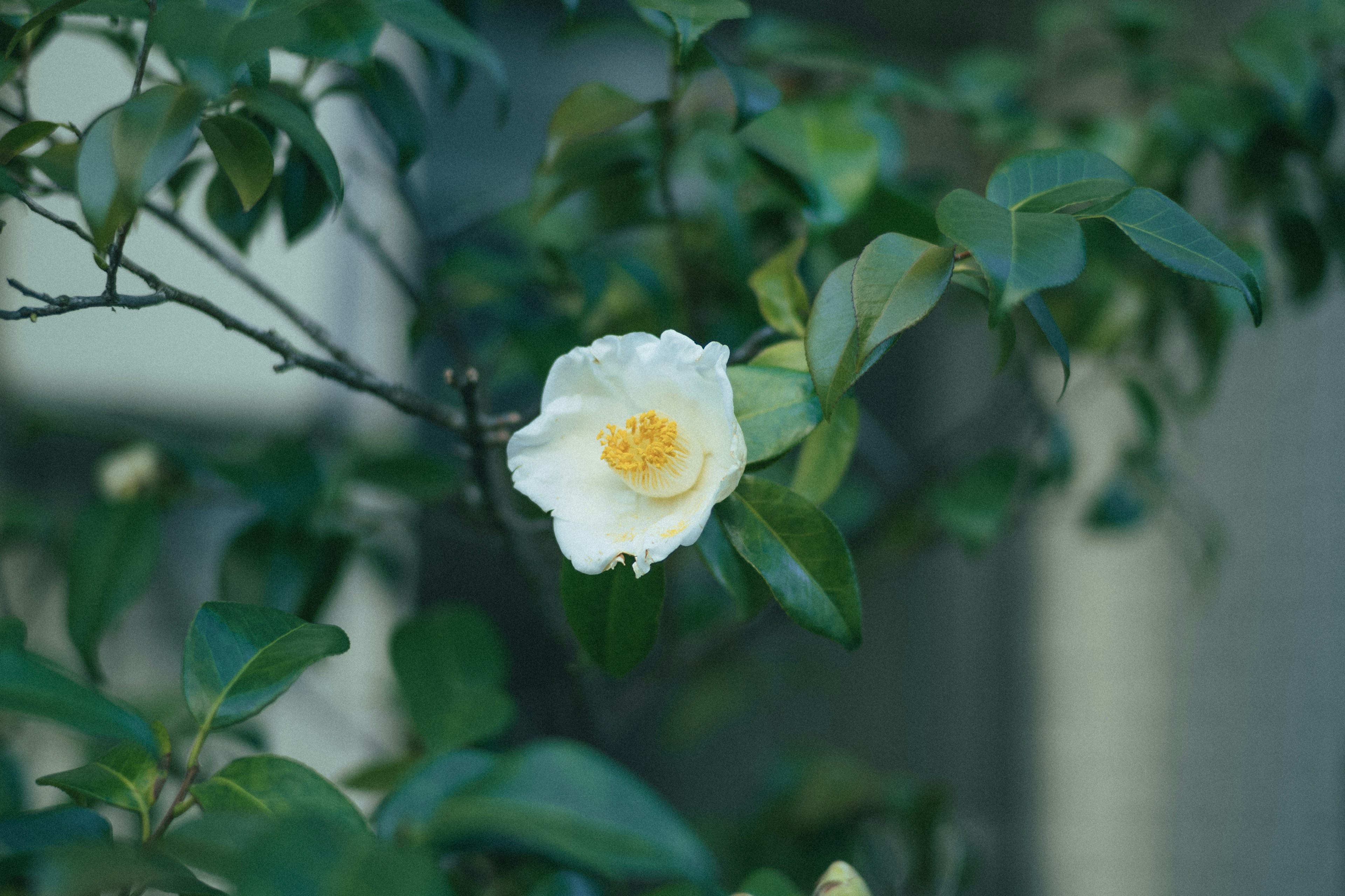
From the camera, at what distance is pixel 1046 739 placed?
167 cm

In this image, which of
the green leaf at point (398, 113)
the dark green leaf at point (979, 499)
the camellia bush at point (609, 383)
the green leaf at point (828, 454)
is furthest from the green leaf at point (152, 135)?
the dark green leaf at point (979, 499)

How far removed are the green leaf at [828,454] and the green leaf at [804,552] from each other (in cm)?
4

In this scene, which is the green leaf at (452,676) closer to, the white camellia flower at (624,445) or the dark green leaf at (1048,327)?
the white camellia flower at (624,445)

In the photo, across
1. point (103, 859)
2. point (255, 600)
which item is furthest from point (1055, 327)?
point (255, 600)

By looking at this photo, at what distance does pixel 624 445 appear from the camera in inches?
19.2

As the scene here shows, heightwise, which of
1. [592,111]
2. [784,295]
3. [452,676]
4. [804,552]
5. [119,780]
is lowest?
[452,676]

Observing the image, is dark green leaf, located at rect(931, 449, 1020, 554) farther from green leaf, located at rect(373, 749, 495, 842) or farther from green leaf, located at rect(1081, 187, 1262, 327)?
green leaf, located at rect(373, 749, 495, 842)

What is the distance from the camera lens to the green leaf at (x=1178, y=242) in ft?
1.37

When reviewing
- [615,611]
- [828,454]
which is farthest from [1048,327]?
[615,611]

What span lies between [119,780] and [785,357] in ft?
1.32

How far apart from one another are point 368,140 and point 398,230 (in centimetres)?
17

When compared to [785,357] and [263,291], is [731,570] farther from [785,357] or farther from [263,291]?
[263,291]

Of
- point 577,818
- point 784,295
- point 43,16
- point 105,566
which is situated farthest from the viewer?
point 105,566

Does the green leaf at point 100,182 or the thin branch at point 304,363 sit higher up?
the green leaf at point 100,182
